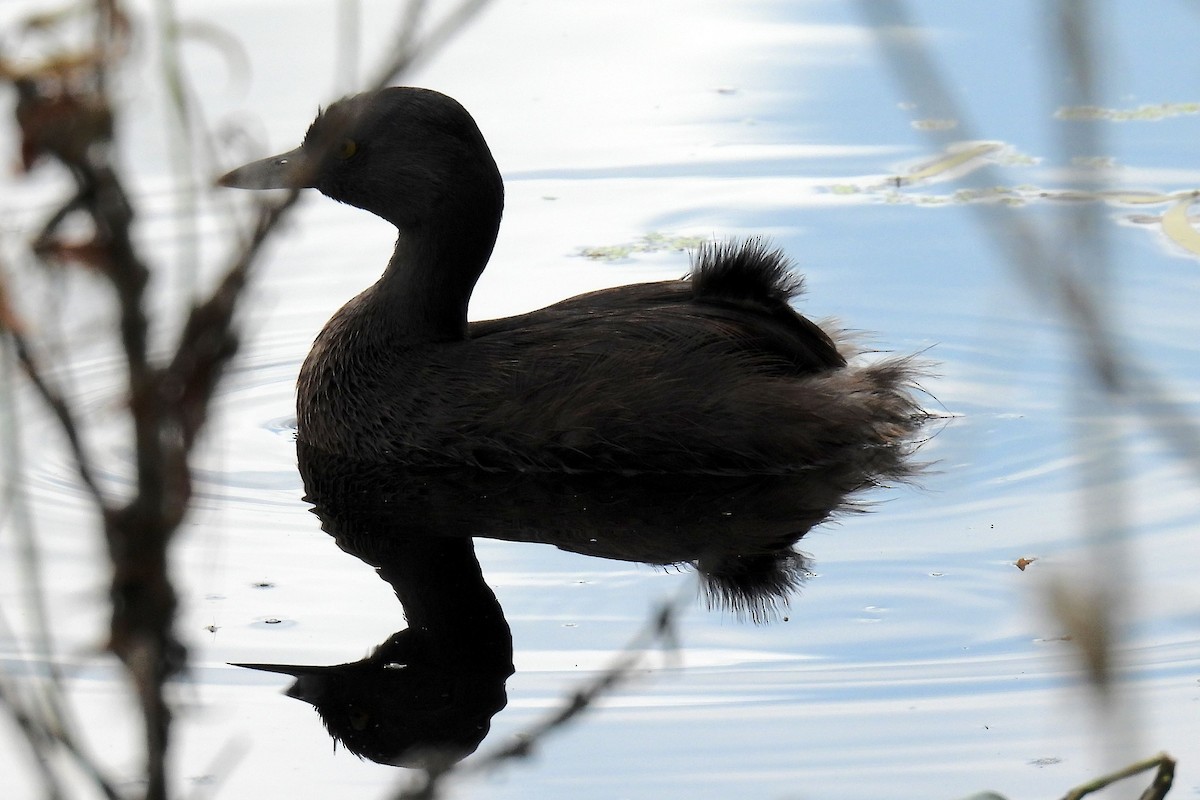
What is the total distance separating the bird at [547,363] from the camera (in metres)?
6.02

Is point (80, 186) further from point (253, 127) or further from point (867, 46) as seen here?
point (867, 46)

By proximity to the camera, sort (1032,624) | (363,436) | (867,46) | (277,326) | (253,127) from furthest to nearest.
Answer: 1. (867,46)
2. (253,127)
3. (277,326)
4. (363,436)
5. (1032,624)

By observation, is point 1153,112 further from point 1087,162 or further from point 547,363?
point 1087,162

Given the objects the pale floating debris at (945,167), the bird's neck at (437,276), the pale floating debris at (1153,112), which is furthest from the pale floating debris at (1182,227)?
the bird's neck at (437,276)

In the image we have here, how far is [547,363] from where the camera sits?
6.07 metres

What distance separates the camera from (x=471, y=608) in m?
4.99

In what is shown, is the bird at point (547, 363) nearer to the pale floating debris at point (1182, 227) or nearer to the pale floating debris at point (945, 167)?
the pale floating debris at point (1182, 227)

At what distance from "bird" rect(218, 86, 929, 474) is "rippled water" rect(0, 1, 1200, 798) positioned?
0.34m

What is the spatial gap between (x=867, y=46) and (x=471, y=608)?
7.15m

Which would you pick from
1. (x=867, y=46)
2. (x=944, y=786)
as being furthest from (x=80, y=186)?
(x=867, y=46)

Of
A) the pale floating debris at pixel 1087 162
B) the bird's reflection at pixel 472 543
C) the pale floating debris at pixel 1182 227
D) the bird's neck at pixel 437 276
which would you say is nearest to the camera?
the pale floating debris at pixel 1087 162

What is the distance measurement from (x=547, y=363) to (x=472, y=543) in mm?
823

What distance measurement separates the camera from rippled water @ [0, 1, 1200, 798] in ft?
13.0

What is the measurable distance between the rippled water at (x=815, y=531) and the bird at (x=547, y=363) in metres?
0.34
